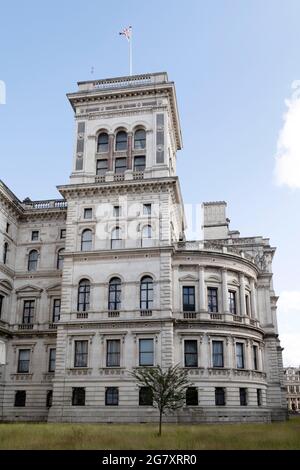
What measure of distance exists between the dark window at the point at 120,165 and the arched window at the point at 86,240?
6.88 metres

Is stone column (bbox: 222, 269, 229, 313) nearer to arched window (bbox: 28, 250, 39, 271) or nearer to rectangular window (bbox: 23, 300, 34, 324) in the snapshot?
rectangular window (bbox: 23, 300, 34, 324)

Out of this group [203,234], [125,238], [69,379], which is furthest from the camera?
[203,234]

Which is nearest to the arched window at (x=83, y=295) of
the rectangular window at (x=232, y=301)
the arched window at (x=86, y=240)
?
the arched window at (x=86, y=240)

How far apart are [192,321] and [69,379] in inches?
449

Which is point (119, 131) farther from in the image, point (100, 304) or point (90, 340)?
point (90, 340)

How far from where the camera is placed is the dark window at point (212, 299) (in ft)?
145

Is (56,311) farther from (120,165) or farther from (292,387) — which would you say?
(292,387)

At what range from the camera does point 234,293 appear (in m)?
46.2

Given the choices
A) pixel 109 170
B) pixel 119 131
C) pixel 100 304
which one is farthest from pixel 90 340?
pixel 119 131

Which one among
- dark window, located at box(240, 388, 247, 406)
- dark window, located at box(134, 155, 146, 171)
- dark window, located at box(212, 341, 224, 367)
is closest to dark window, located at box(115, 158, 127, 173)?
dark window, located at box(134, 155, 146, 171)

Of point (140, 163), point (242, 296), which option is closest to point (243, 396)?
point (242, 296)

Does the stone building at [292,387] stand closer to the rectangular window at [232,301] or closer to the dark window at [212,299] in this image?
the rectangular window at [232,301]

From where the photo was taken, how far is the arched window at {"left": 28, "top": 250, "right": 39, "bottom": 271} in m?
50.5

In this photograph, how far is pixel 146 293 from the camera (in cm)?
4250
